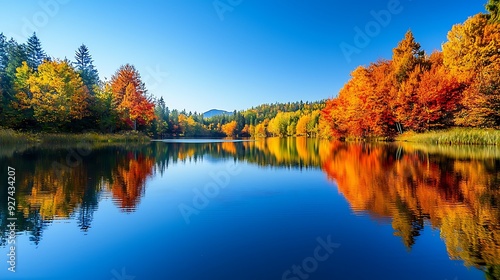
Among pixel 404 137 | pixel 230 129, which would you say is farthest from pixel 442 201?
pixel 230 129

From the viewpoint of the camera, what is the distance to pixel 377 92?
4566cm

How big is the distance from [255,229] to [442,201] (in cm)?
613

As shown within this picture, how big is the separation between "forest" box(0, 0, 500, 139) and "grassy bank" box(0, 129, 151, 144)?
1846 millimetres

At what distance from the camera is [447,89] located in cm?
3884

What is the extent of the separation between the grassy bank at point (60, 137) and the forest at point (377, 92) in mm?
1846

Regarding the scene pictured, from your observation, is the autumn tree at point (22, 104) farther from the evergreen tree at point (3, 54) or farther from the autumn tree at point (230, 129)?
the autumn tree at point (230, 129)

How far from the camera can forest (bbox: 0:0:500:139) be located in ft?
121

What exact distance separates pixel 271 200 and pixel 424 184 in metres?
6.43

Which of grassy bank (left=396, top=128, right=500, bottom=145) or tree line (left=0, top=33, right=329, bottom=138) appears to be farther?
tree line (left=0, top=33, right=329, bottom=138)

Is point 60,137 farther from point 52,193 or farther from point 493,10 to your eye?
point 493,10

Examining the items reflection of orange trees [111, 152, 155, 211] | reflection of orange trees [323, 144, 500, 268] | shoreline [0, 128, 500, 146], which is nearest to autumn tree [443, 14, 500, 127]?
shoreline [0, 128, 500, 146]

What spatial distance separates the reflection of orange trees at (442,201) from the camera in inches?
236

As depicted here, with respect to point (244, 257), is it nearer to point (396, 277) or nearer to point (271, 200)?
point (396, 277)

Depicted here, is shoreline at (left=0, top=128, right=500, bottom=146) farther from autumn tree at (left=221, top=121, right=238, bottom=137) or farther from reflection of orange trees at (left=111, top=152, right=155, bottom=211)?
autumn tree at (left=221, top=121, right=238, bottom=137)
